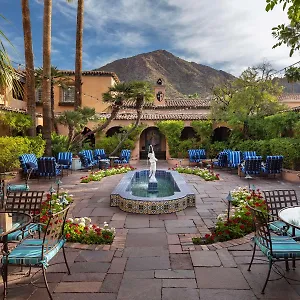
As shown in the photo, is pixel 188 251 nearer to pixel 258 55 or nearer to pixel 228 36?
pixel 228 36

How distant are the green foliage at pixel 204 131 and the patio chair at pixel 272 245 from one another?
13845 millimetres

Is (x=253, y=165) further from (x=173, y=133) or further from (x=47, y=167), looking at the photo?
(x=173, y=133)

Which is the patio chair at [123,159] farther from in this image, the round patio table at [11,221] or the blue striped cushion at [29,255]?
the blue striped cushion at [29,255]

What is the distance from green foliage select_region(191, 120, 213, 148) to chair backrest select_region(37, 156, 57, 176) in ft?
30.9

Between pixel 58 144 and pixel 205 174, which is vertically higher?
pixel 58 144

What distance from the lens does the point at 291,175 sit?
9.85 m

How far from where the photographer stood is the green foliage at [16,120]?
11458 millimetres

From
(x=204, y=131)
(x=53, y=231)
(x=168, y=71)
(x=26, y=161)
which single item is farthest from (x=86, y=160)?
(x=168, y=71)

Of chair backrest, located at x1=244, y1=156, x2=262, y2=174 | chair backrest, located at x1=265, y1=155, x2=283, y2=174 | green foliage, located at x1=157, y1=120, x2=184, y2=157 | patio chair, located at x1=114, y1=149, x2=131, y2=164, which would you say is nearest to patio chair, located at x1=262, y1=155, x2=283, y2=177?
chair backrest, located at x1=265, y1=155, x2=283, y2=174

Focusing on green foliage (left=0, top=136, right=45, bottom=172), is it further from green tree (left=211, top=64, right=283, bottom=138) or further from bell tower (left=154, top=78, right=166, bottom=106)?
bell tower (left=154, top=78, right=166, bottom=106)

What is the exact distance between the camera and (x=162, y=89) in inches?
908

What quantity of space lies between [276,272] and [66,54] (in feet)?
82.3

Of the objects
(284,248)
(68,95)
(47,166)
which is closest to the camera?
(284,248)

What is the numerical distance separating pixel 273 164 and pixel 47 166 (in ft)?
25.9
